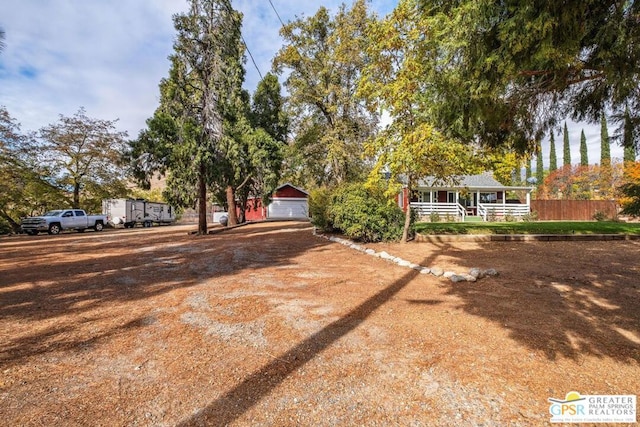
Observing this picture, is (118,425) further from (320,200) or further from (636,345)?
(320,200)

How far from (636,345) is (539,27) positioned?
3132mm

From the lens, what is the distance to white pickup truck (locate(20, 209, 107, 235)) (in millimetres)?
18500

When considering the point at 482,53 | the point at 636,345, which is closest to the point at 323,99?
the point at 482,53

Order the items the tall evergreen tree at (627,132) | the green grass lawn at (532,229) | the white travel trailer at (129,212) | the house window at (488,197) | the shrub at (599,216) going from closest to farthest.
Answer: the tall evergreen tree at (627,132) < the green grass lawn at (532,229) < the shrub at (599,216) < the white travel trailer at (129,212) < the house window at (488,197)

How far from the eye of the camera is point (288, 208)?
35.1m

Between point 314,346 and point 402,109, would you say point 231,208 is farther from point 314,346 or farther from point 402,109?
point 314,346

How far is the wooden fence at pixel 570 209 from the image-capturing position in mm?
24250

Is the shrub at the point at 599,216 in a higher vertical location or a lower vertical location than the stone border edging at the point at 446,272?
higher

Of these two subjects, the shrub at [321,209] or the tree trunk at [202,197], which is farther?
the tree trunk at [202,197]

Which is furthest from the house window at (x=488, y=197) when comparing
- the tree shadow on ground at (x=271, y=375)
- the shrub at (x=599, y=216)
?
the tree shadow on ground at (x=271, y=375)

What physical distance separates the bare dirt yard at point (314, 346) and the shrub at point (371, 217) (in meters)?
3.54

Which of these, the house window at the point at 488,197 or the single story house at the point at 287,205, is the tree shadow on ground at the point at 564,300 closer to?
the house window at the point at 488,197

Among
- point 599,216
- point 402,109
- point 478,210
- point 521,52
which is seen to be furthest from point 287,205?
point 521,52

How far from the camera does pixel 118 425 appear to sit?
6.60 feet
